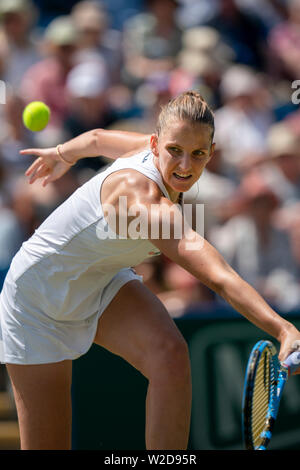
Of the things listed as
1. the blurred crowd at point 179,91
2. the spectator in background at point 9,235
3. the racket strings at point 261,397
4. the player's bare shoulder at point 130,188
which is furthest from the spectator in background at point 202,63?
the racket strings at point 261,397

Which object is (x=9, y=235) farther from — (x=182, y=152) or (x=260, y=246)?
(x=182, y=152)

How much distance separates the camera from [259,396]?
305 cm

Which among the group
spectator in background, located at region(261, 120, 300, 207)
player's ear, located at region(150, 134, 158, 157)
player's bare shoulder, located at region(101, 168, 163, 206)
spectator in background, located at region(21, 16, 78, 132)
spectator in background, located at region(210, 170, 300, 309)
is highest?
spectator in background, located at region(21, 16, 78, 132)

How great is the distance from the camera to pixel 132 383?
187 inches

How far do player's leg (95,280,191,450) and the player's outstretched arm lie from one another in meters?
0.68

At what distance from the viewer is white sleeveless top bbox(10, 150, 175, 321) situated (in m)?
3.00

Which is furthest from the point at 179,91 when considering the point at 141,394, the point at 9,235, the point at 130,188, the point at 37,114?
the point at 130,188

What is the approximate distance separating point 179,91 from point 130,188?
3625 mm

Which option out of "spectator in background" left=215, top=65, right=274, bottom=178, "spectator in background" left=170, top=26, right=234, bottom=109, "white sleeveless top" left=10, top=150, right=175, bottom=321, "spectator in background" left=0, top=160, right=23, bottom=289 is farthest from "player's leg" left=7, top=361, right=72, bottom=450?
"spectator in background" left=170, top=26, right=234, bottom=109

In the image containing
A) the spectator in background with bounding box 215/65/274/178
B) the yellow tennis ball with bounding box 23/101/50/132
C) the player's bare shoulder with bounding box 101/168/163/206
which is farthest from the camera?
the spectator in background with bounding box 215/65/274/178

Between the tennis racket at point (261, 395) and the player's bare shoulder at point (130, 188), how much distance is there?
0.70m

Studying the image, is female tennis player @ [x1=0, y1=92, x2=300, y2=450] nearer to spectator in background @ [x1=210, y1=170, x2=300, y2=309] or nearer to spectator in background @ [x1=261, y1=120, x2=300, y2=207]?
spectator in background @ [x1=210, y1=170, x2=300, y2=309]

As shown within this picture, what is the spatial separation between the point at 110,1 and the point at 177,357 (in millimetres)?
5403
